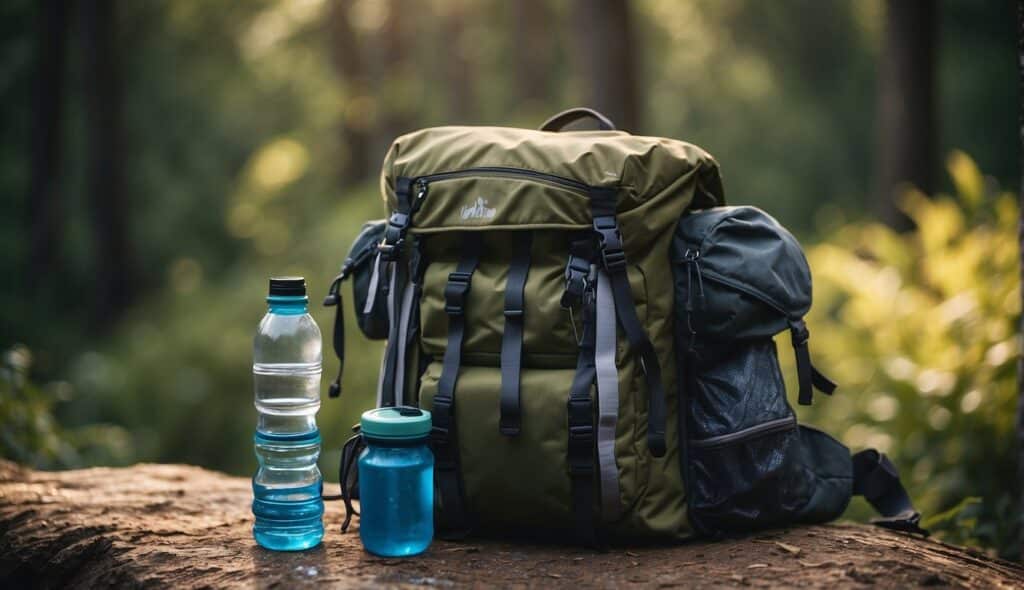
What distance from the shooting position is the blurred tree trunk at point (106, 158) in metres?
10.3

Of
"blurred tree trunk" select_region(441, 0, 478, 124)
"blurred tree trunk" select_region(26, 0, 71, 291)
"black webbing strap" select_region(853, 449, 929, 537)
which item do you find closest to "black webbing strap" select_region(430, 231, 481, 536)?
"black webbing strap" select_region(853, 449, 929, 537)

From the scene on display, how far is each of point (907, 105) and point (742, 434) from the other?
17.4 feet

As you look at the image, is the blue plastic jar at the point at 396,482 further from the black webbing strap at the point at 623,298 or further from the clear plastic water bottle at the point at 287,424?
the black webbing strap at the point at 623,298

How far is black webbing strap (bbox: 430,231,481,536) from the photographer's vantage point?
268cm

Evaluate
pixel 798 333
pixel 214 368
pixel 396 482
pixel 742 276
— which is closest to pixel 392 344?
pixel 396 482

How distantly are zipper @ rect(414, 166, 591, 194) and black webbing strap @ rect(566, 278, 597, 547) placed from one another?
1.07 feet

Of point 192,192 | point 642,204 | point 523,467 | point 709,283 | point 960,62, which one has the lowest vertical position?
point 523,467

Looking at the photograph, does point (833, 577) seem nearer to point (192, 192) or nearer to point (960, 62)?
point (192, 192)

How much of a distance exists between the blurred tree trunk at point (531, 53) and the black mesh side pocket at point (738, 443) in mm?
11557

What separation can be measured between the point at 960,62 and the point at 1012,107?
106cm

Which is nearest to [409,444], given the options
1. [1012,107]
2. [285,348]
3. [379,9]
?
[285,348]

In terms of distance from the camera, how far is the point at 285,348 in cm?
285

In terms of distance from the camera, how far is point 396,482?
2547 mm

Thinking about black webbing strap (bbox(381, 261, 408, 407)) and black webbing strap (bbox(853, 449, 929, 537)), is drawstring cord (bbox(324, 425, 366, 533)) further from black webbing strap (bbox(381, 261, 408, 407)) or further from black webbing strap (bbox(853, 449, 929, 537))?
black webbing strap (bbox(853, 449, 929, 537))
